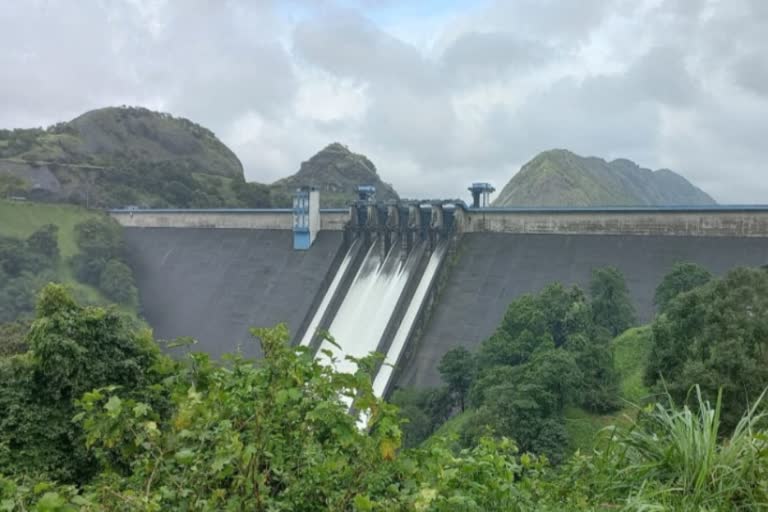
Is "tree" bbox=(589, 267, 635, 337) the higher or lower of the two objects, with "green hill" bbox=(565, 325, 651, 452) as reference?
higher

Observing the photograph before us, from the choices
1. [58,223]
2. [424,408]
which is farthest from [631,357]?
[58,223]

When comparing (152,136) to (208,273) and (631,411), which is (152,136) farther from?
(631,411)

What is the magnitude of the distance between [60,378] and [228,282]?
18.5 m

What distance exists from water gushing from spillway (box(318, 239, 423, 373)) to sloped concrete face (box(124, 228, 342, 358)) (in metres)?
1.54

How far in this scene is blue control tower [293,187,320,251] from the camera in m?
28.5

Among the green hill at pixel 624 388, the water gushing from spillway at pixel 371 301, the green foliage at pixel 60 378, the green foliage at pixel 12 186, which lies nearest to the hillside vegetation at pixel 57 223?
the green foliage at pixel 12 186

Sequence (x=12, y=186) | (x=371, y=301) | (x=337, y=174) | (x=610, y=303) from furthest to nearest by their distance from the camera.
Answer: (x=337, y=174), (x=12, y=186), (x=371, y=301), (x=610, y=303)

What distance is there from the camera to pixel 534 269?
22250mm

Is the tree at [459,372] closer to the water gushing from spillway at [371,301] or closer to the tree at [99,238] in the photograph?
the water gushing from spillway at [371,301]

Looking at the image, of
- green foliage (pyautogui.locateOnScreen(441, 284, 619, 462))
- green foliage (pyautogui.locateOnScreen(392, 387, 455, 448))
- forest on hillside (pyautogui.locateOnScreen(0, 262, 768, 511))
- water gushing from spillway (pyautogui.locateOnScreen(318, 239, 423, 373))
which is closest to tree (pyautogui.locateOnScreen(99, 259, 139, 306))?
water gushing from spillway (pyautogui.locateOnScreen(318, 239, 423, 373))

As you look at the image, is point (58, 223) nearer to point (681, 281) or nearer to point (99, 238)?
point (99, 238)

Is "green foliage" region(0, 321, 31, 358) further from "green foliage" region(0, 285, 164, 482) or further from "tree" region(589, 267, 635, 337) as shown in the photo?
"tree" region(589, 267, 635, 337)

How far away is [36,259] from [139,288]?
5.09 metres

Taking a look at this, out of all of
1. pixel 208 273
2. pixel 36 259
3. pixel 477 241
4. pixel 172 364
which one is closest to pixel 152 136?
pixel 36 259
